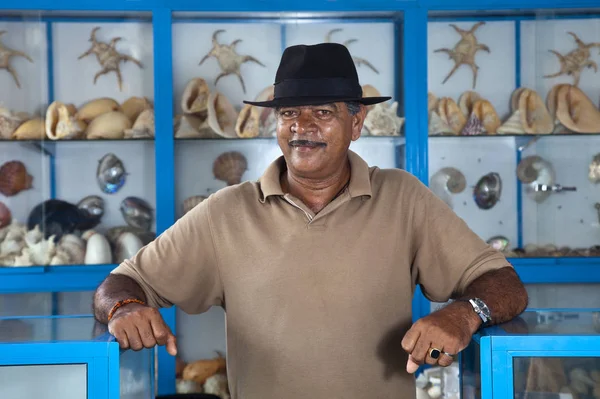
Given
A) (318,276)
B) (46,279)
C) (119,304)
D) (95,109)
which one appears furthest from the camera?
(95,109)

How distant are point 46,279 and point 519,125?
2313 mm

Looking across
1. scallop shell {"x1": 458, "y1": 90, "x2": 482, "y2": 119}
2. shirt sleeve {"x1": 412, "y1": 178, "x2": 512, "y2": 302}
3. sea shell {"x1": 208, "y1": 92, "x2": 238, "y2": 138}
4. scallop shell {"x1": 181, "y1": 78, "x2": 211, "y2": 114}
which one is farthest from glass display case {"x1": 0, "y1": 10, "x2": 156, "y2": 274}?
shirt sleeve {"x1": 412, "y1": 178, "x2": 512, "y2": 302}

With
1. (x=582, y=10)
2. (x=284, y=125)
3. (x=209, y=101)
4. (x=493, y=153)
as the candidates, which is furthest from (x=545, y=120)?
(x=284, y=125)

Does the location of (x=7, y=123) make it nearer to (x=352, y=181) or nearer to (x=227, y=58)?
(x=227, y=58)

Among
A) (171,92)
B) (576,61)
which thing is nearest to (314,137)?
(171,92)

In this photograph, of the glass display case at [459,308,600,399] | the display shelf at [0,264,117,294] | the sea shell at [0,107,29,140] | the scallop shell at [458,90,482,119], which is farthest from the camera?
the scallop shell at [458,90,482,119]

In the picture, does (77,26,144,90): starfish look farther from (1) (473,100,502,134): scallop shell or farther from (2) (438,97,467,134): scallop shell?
(1) (473,100,502,134): scallop shell

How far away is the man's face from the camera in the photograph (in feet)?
6.53

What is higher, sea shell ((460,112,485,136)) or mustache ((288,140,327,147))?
sea shell ((460,112,485,136))

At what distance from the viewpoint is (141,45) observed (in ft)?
11.6

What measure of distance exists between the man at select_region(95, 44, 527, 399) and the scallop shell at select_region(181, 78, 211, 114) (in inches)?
59.6

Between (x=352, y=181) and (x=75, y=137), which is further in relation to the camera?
(x=75, y=137)

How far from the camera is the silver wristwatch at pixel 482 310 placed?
1.50m

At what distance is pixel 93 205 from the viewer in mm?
3578
